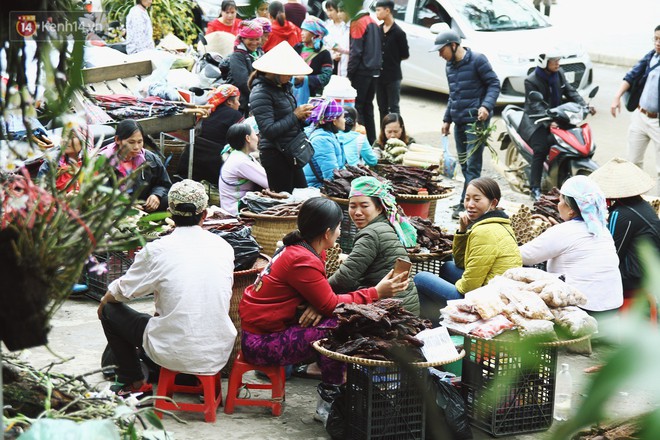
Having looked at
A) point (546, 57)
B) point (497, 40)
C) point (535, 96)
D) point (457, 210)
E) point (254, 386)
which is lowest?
point (457, 210)

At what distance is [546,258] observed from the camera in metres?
6.16

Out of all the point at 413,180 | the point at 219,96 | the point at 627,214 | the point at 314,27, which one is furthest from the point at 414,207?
the point at 314,27

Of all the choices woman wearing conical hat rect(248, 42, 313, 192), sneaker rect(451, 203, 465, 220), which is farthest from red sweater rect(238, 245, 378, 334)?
sneaker rect(451, 203, 465, 220)

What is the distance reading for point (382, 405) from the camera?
468 centimetres

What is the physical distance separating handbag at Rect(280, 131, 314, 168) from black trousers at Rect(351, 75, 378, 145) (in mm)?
4117

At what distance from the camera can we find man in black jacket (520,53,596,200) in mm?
9977

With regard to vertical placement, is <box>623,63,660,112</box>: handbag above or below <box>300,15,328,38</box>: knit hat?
below

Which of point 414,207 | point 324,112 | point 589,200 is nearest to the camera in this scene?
point 589,200

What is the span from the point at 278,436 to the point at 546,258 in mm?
2346

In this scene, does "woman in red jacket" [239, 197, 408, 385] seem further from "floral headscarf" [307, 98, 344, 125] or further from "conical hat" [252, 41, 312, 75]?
"floral headscarf" [307, 98, 344, 125]

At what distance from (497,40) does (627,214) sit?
7.88 m

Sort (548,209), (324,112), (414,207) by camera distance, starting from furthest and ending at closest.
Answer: (324,112), (414,207), (548,209)

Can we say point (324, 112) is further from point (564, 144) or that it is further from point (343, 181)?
point (564, 144)

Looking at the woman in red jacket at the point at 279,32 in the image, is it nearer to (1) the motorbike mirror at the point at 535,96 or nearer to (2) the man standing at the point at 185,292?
(1) the motorbike mirror at the point at 535,96
